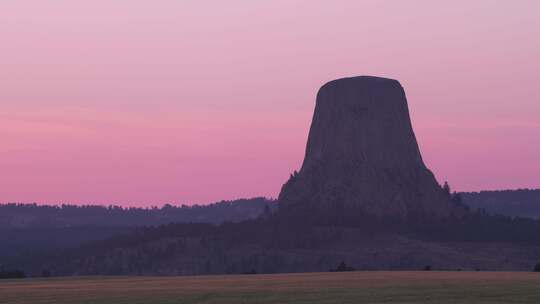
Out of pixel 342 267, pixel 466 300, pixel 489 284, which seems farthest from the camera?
pixel 342 267

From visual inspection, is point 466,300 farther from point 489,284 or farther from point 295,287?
point 295,287

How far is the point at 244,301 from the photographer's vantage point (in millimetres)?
66562

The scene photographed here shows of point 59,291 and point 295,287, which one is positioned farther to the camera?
point 59,291

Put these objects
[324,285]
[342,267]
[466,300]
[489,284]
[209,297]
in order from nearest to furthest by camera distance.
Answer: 1. [466,300]
2. [209,297]
3. [489,284]
4. [324,285]
5. [342,267]

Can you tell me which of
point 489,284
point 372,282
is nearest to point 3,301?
point 372,282

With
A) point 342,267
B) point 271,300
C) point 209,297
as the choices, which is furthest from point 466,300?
point 342,267

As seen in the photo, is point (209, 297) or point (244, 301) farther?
point (209, 297)

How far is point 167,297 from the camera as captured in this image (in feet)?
243

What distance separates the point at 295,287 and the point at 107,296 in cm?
1287

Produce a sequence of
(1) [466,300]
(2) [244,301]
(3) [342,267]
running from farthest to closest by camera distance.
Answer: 1. (3) [342,267]
2. (2) [244,301]
3. (1) [466,300]

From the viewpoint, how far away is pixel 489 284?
77312 mm

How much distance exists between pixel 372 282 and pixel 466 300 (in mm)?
23239

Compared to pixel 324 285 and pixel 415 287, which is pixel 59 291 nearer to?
pixel 324 285

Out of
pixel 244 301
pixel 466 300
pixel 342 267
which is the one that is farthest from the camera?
pixel 342 267
